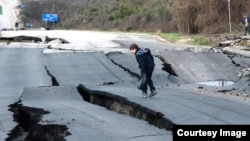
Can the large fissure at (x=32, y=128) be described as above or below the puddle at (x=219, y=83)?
above

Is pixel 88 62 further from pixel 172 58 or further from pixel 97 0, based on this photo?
pixel 97 0

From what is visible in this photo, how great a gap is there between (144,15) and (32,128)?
4870cm

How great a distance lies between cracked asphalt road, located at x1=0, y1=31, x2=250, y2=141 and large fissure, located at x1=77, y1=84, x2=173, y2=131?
52 mm

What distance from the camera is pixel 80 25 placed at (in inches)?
3051

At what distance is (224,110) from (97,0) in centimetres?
8202

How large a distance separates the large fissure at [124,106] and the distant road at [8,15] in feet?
234

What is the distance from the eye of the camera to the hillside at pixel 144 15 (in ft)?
129

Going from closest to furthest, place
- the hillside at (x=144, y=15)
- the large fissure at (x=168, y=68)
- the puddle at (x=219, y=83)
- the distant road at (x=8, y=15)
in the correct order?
the puddle at (x=219, y=83) < the large fissure at (x=168, y=68) < the hillside at (x=144, y=15) < the distant road at (x=8, y=15)

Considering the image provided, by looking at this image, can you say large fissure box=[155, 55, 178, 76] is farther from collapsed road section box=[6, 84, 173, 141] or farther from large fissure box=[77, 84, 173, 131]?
collapsed road section box=[6, 84, 173, 141]

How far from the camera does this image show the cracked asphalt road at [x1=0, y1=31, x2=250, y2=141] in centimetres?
1022

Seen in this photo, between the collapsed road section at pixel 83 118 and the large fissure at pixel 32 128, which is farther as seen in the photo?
the large fissure at pixel 32 128

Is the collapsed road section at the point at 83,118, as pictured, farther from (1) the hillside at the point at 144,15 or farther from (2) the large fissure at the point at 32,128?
(1) the hillside at the point at 144,15

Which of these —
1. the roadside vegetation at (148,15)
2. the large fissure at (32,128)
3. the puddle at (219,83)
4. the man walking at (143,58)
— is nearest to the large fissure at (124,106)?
the man walking at (143,58)

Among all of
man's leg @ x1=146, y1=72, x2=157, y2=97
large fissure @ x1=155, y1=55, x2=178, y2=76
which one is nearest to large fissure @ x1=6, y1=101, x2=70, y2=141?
man's leg @ x1=146, y1=72, x2=157, y2=97
